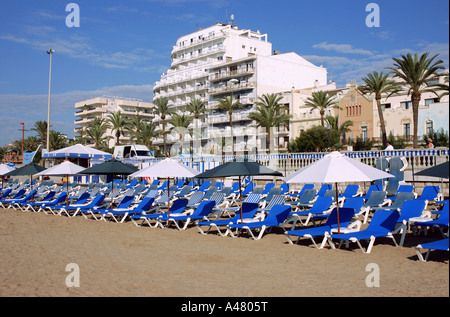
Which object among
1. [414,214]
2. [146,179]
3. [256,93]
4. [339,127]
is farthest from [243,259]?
[256,93]

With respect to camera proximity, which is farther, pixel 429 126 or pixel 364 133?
pixel 364 133

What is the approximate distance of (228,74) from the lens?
68.4 m

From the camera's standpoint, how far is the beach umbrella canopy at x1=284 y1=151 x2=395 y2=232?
881cm

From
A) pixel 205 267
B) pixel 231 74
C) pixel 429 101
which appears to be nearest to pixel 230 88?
pixel 231 74

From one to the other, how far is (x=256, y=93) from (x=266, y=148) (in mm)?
10308

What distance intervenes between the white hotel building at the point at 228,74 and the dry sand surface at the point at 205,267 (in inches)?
1969

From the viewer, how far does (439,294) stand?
17.4 ft

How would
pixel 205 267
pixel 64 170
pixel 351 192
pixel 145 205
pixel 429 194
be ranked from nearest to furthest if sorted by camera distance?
pixel 205 267 → pixel 429 194 → pixel 145 205 → pixel 351 192 → pixel 64 170

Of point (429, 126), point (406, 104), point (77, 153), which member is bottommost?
point (77, 153)

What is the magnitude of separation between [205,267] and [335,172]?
133 inches

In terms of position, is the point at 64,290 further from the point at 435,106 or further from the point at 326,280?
the point at 435,106

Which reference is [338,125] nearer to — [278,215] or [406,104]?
[406,104]

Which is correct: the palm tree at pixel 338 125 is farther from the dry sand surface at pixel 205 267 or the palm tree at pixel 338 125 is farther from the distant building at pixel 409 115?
the dry sand surface at pixel 205 267

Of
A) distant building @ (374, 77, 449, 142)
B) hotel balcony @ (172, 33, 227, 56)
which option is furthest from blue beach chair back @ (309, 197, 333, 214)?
hotel balcony @ (172, 33, 227, 56)
